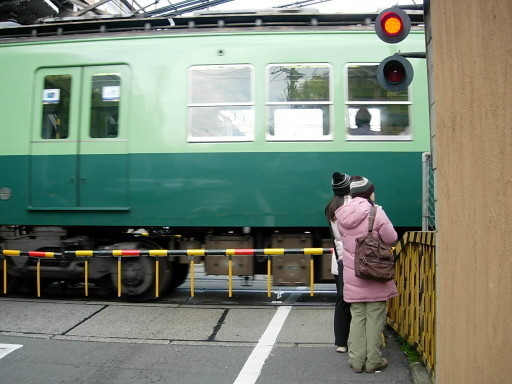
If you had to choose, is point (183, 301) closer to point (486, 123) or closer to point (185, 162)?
point (185, 162)

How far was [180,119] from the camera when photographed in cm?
653

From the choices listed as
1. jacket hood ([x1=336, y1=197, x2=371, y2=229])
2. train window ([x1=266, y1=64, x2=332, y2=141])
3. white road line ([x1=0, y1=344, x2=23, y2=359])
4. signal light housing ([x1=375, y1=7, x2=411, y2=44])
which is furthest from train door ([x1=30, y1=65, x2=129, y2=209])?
signal light housing ([x1=375, y1=7, x2=411, y2=44])

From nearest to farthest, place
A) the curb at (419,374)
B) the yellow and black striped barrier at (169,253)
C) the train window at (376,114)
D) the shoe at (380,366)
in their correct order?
1. the curb at (419,374)
2. the shoe at (380,366)
3. the train window at (376,114)
4. the yellow and black striped barrier at (169,253)

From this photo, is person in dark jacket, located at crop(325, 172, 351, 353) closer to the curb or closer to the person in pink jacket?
the person in pink jacket

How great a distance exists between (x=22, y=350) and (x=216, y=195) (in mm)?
2815

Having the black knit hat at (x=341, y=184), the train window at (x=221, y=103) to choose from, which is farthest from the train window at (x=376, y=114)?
the black knit hat at (x=341, y=184)

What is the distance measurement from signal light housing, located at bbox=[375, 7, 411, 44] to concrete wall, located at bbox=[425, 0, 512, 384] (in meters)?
1.33

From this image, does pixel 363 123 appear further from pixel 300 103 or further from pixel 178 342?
pixel 178 342

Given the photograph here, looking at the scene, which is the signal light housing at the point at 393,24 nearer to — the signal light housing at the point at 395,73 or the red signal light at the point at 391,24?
the red signal light at the point at 391,24

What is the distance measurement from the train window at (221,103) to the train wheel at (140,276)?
1.81 m

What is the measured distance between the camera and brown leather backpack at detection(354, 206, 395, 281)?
3994mm

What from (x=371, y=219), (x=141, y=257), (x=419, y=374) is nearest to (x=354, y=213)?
(x=371, y=219)

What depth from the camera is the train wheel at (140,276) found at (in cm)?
686

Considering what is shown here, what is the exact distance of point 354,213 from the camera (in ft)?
13.6
